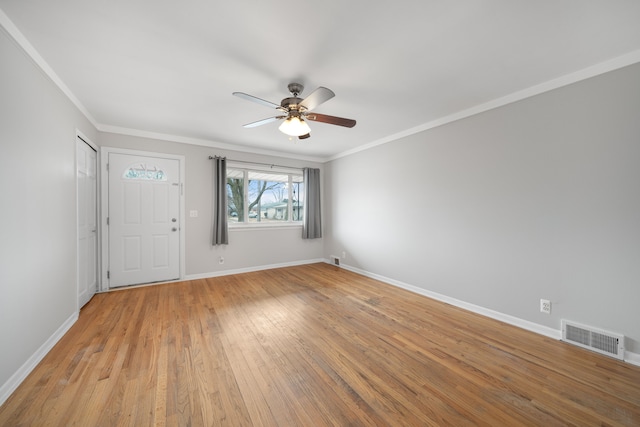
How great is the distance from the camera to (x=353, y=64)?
2.11m

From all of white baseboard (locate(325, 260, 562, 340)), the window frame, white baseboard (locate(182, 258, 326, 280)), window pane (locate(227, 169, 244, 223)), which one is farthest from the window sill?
white baseboard (locate(325, 260, 562, 340))

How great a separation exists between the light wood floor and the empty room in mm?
18

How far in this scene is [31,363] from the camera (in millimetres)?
1830

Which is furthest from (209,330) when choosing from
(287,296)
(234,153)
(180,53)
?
(234,153)

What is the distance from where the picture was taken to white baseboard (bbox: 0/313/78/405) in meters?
1.55

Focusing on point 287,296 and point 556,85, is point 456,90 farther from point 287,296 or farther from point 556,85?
point 287,296

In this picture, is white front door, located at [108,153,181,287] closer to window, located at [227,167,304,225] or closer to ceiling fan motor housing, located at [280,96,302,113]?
window, located at [227,167,304,225]

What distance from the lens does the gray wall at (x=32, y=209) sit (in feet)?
5.29

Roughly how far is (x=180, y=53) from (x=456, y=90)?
2671 millimetres

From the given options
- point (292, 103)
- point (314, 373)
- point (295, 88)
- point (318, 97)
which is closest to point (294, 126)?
point (292, 103)

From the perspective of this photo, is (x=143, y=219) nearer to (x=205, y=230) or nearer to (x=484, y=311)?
(x=205, y=230)

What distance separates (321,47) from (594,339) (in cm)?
345

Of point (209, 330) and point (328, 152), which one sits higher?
point (328, 152)

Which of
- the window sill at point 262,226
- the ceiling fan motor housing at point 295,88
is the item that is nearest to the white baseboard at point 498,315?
the window sill at point 262,226
